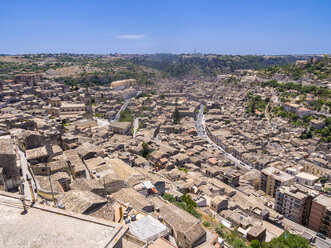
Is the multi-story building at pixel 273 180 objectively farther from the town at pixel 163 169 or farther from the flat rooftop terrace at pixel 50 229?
the flat rooftop terrace at pixel 50 229

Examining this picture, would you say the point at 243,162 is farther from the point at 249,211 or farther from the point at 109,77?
the point at 109,77

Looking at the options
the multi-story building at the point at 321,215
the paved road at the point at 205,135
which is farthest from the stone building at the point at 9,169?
the paved road at the point at 205,135

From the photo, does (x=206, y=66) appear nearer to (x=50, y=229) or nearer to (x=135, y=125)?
(x=135, y=125)

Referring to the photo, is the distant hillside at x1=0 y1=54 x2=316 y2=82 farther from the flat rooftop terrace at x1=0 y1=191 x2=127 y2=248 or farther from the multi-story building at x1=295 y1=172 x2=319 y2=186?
the flat rooftop terrace at x1=0 y1=191 x2=127 y2=248

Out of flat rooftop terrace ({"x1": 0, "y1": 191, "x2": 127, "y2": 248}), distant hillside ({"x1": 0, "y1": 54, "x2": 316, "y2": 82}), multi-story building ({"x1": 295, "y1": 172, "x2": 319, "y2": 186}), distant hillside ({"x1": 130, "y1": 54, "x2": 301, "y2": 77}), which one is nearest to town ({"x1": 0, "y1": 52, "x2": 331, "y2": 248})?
flat rooftop terrace ({"x1": 0, "y1": 191, "x2": 127, "y2": 248})

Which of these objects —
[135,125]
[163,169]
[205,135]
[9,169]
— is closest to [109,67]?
[135,125]

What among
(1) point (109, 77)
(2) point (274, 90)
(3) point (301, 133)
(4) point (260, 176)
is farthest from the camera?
(1) point (109, 77)

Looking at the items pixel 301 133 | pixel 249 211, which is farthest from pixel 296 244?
pixel 301 133
